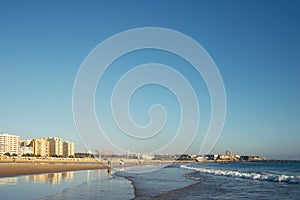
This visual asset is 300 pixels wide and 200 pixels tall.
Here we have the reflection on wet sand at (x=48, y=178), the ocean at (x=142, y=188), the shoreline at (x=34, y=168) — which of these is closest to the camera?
the ocean at (x=142, y=188)

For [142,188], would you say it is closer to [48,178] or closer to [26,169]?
[48,178]

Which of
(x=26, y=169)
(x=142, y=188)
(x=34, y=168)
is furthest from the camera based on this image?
(x=34, y=168)

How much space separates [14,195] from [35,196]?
3.35ft

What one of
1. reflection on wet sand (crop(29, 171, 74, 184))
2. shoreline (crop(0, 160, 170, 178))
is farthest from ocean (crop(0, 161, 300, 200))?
shoreline (crop(0, 160, 170, 178))

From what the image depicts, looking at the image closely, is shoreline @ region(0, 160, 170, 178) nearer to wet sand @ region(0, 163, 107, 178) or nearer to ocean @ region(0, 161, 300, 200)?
wet sand @ region(0, 163, 107, 178)

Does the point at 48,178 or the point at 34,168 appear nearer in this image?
the point at 48,178

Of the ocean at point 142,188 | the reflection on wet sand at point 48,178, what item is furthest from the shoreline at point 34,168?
the ocean at point 142,188

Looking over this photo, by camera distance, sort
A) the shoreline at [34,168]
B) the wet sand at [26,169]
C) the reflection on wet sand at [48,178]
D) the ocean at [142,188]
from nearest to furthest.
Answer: the ocean at [142,188] → the reflection on wet sand at [48,178] → the wet sand at [26,169] → the shoreline at [34,168]

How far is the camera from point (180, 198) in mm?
17531

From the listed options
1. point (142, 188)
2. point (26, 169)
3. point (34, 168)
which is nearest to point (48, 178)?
point (142, 188)

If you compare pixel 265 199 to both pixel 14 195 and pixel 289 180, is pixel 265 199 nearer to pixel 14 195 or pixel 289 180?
pixel 14 195

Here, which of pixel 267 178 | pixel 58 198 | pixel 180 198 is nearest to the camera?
pixel 58 198

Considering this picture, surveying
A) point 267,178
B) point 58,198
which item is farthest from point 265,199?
point 267,178

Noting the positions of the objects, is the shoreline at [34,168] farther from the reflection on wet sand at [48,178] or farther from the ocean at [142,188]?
the ocean at [142,188]
